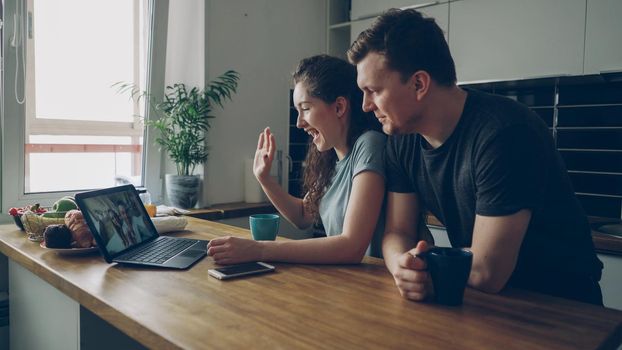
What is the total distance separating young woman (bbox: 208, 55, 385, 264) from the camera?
1.24 m

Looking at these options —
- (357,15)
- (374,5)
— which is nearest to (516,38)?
(374,5)

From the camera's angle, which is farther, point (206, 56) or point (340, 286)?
point (206, 56)

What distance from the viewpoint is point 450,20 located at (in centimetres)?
281

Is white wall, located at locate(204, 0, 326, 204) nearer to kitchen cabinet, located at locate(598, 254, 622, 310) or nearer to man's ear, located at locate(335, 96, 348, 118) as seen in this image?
man's ear, located at locate(335, 96, 348, 118)

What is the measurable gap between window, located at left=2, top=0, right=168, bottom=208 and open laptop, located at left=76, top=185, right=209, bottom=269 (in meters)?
1.15

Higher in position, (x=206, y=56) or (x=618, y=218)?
(x=206, y=56)

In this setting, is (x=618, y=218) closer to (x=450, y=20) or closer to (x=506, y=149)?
(x=450, y=20)

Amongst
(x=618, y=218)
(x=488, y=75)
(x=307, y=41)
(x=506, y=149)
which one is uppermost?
Result: (x=307, y=41)

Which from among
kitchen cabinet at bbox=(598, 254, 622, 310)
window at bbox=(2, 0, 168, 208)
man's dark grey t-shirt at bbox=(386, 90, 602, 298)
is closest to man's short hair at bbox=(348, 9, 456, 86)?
man's dark grey t-shirt at bbox=(386, 90, 602, 298)

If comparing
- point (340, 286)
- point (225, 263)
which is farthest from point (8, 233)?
point (340, 286)

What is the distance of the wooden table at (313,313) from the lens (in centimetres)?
76

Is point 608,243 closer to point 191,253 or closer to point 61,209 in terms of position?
point 191,253

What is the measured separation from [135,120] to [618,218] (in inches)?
108

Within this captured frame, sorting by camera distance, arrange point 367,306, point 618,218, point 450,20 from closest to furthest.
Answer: point 367,306 < point 618,218 < point 450,20
